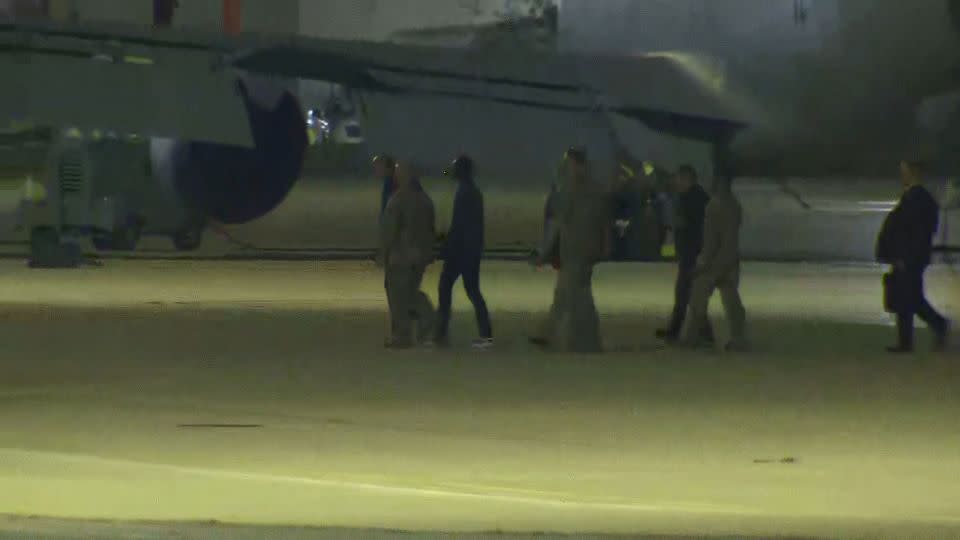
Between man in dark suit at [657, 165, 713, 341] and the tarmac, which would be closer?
the tarmac

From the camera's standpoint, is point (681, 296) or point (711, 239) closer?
point (711, 239)

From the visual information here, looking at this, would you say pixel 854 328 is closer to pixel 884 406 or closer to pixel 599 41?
pixel 884 406

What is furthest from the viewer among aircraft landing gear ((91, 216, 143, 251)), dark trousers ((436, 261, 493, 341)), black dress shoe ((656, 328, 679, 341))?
aircraft landing gear ((91, 216, 143, 251))

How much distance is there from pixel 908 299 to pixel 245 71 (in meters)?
12.7

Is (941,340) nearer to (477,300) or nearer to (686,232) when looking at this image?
(686,232)

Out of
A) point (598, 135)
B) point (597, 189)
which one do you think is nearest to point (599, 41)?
point (598, 135)

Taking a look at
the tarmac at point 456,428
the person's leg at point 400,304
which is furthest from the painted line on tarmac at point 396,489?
the person's leg at point 400,304

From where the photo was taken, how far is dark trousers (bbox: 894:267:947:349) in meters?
18.5

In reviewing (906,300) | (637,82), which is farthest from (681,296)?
(637,82)

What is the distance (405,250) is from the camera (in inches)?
725

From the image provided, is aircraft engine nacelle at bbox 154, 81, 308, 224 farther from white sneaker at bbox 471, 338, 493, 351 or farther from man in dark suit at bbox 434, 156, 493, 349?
white sneaker at bbox 471, 338, 493, 351

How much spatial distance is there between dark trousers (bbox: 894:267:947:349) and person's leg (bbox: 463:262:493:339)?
3.46m

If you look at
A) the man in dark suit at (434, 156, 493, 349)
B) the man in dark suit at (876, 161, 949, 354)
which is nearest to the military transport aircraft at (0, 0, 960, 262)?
the man in dark suit at (434, 156, 493, 349)

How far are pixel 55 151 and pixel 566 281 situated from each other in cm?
1218
